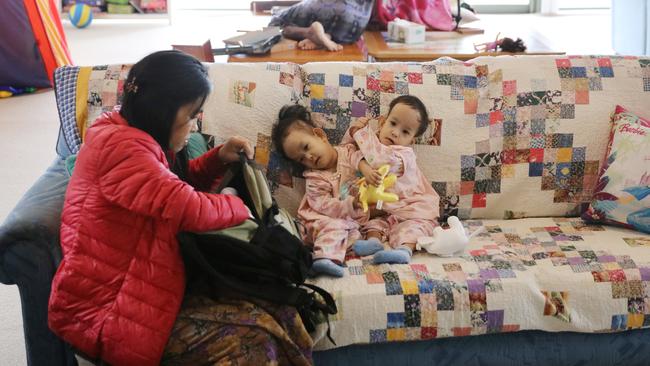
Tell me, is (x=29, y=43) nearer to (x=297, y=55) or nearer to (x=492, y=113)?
(x=297, y=55)

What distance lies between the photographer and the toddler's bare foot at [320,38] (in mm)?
3396

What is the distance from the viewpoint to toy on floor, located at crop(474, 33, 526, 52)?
3.32m

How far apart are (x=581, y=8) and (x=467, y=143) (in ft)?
18.5

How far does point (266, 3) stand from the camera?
4.84m

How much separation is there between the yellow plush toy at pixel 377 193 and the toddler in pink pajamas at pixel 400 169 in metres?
0.02

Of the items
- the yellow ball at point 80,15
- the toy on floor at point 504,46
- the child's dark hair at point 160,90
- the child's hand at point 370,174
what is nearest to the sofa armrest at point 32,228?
the child's dark hair at point 160,90

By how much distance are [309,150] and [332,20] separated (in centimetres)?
151

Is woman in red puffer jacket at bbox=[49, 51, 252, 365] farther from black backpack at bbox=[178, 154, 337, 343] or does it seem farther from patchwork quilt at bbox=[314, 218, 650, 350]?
patchwork quilt at bbox=[314, 218, 650, 350]

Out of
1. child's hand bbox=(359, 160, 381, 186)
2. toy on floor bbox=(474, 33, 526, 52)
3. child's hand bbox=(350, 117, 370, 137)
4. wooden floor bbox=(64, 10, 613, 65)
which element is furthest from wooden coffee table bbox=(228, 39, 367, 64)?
wooden floor bbox=(64, 10, 613, 65)

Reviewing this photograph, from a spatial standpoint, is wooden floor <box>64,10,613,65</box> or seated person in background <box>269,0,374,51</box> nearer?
seated person in background <box>269,0,374,51</box>

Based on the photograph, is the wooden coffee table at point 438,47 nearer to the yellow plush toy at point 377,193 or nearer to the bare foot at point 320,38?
the bare foot at point 320,38

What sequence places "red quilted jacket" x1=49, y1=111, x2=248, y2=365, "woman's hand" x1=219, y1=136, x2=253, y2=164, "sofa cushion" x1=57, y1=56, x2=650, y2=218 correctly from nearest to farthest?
"red quilted jacket" x1=49, y1=111, x2=248, y2=365 → "woman's hand" x1=219, y1=136, x2=253, y2=164 → "sofa cushion" x1=57, y1=56, x2=650, y2=218

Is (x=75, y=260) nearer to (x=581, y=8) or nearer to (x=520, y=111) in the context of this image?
(x=520, y=111)

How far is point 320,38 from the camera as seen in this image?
11.2 ft
